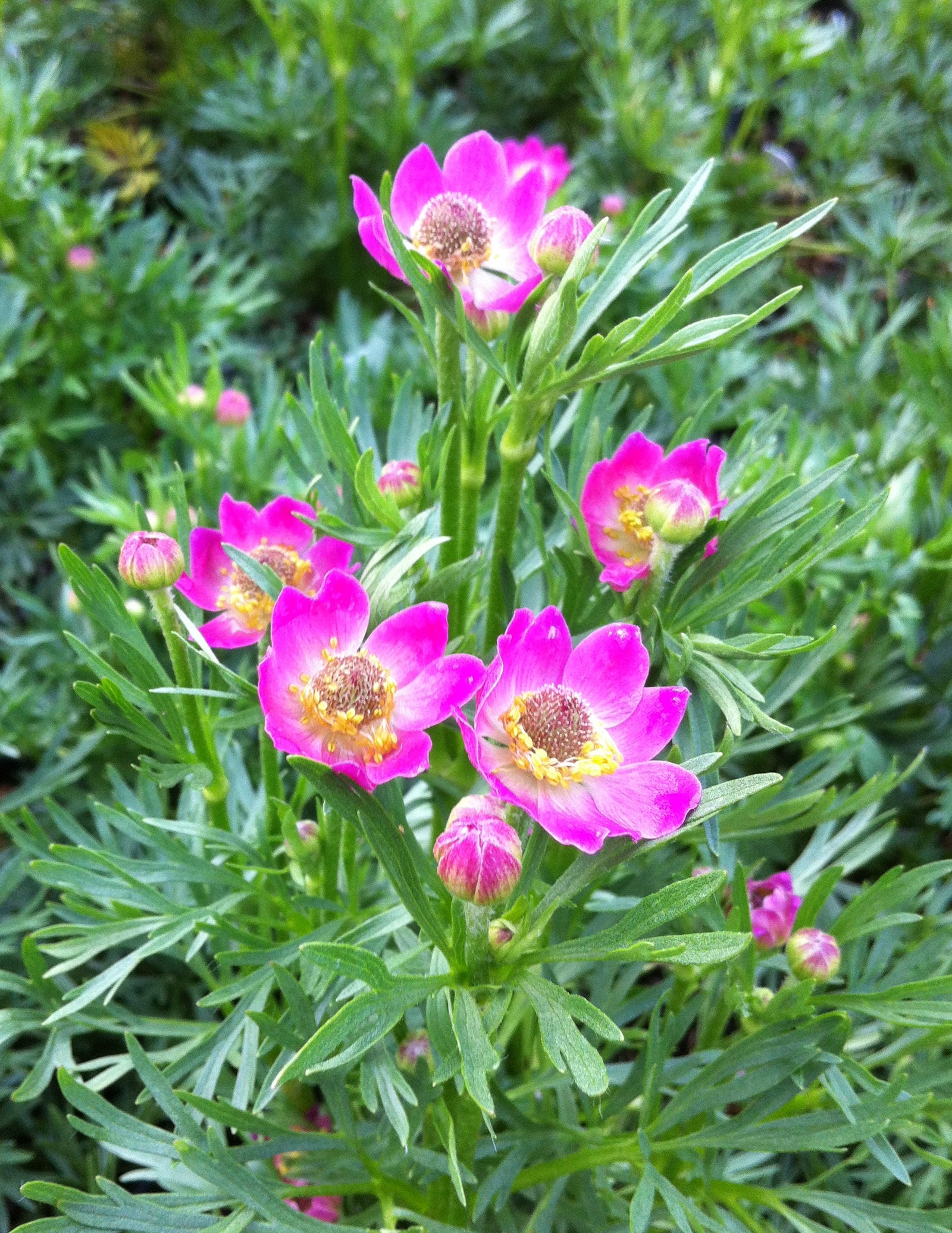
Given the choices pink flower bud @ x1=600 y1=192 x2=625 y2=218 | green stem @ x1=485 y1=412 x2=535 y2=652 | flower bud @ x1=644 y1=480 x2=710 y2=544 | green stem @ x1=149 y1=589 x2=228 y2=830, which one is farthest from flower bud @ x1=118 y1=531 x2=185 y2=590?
pink flower bud @ x1=600 y1=192 x2=625 y2=218

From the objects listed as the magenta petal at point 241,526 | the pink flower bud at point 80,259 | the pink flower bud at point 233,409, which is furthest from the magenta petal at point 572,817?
the pink flower bud at point 80,259

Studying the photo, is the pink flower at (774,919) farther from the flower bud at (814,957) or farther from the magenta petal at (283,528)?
the magenta petal at (283,528)

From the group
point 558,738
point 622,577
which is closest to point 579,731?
point 558,738

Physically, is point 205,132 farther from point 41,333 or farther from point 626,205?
point 626,205

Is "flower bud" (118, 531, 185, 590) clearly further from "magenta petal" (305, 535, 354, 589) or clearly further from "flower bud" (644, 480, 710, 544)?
"flower bud" (644, 480, 710, 544)

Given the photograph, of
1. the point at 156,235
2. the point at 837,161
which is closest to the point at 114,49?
the point at 156,235
